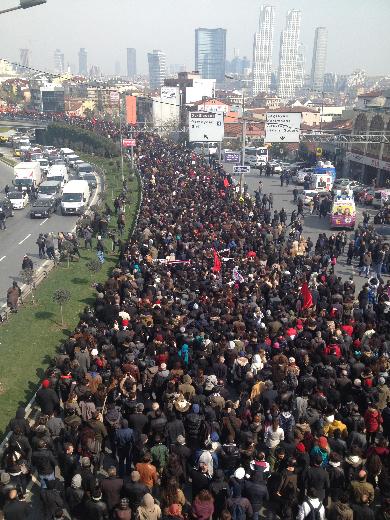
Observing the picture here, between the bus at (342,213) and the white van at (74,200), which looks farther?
the white van at (74,200)

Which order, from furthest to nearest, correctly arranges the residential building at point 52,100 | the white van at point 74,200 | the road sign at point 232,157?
the residential building at point 52,100
the road sign at point 232,157
the white van at point 74,200

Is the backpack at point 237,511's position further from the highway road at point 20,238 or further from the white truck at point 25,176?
the white truck at point 25,176

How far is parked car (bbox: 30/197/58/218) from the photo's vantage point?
32.2m

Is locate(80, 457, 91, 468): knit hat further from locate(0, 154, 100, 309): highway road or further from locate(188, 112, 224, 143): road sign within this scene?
locate(188, 112, 224, 143): road sign

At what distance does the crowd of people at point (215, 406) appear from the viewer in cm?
773

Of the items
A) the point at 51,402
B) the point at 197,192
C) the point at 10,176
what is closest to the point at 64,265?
the point at 197,192

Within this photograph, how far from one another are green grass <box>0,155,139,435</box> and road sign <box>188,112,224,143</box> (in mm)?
11354

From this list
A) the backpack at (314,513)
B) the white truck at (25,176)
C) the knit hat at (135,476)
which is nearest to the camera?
the backpack at (314,513)

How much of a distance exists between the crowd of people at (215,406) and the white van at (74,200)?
52.7 ft

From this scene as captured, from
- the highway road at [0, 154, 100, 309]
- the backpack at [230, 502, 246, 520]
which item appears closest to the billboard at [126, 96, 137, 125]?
the highway road at [0, 154, 100, 309]

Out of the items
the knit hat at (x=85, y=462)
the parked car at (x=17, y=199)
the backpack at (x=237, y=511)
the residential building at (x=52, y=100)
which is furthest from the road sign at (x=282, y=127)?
the residential building at (x=52, y=100)

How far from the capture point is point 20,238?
27750mm

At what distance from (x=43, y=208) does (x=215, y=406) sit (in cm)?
2530

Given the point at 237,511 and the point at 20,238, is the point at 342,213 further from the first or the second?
the point at 237,511
